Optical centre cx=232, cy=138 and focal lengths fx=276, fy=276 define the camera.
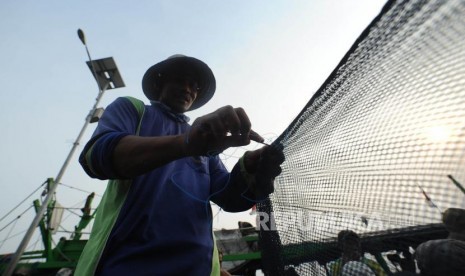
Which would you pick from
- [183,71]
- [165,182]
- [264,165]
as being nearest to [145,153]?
[165,182]

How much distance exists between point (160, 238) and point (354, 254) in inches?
41.3

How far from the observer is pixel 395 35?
119 centimetres

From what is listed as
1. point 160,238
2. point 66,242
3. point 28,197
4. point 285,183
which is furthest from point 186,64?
point 28,197

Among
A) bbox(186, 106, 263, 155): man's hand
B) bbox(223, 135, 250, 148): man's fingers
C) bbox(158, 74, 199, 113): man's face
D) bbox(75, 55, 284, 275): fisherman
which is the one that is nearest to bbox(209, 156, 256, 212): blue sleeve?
bbox(75, 55, 284, 275): fisherman

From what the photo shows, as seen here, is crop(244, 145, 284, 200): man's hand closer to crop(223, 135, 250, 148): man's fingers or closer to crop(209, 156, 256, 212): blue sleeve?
crop(209, 156, 256, 212): blue sleeve

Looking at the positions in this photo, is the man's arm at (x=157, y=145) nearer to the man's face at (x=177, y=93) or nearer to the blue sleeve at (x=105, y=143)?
the blue sleeve at (x=105, y=143)

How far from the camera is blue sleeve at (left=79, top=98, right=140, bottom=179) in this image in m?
1.20

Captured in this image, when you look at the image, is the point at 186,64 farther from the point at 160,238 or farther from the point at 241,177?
the point at 160,238

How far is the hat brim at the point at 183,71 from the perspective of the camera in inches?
88.1

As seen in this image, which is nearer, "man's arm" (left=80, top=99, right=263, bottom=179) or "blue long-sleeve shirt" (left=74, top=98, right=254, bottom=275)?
"man's arm" (left=80, top=99, right=263, bottom=179)

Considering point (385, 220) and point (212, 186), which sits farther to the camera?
point (212, 186)

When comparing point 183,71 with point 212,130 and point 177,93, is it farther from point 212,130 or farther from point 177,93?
point 212,130

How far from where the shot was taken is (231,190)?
1.96m

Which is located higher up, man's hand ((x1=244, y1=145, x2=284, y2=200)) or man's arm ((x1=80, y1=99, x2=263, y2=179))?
man's arm ((x1=80, y1=99, x2=263, y2=179))
